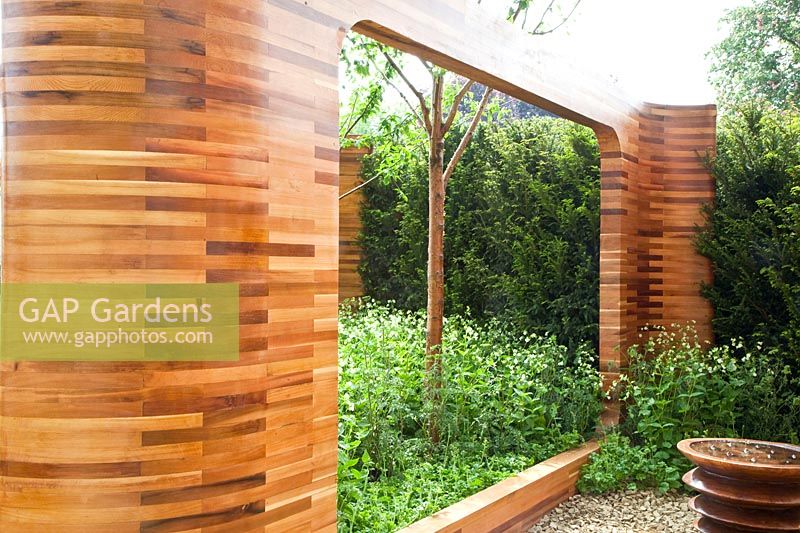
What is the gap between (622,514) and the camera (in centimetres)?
474

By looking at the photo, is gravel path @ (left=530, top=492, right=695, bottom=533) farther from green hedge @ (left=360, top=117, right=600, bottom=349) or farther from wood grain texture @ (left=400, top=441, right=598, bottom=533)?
green hedge @ (left=360, top=117, right=600, bottom=349)

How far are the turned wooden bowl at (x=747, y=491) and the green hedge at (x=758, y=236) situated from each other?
1.85 metres

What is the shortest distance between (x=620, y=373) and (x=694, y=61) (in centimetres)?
1159

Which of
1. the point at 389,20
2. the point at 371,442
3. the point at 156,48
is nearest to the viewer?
the point at 156,48

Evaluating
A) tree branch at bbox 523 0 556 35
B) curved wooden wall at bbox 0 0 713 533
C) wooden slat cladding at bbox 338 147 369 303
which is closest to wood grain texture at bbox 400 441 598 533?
curved wooden wall at bbox 0 0 713 533

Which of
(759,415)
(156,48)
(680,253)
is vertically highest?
(156,48)

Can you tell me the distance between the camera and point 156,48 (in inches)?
92.7

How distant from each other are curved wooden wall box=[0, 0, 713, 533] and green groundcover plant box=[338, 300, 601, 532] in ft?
3.48

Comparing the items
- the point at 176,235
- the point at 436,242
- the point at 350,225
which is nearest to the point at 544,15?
the point at 436,242

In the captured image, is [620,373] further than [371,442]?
Yes

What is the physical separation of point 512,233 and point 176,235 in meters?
5.09

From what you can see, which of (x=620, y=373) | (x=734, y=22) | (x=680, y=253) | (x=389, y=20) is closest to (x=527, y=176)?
(x=680, y=253)

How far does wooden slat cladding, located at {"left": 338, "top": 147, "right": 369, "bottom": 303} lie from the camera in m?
8.98

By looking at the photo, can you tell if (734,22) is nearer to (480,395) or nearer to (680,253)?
(680,253)
